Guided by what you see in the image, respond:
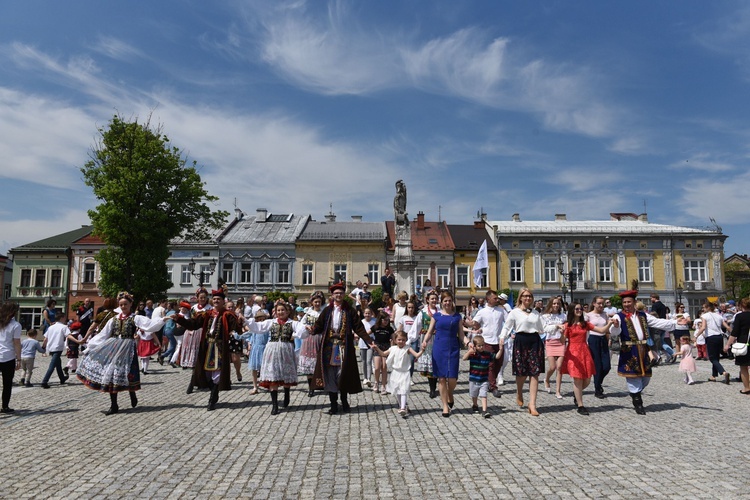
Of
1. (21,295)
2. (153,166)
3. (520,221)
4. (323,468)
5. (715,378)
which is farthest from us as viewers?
(520,221)

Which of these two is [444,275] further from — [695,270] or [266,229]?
[695,270]

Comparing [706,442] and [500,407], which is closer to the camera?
[706,442]

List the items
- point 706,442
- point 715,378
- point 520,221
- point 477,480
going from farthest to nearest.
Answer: point 520,221 → point 715,378 → point 706,442 → point 477,480

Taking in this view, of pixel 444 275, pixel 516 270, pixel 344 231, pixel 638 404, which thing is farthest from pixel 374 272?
pixel 638 404

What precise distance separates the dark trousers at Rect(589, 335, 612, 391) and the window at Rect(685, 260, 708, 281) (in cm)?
4850

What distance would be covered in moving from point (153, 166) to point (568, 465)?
2857cm

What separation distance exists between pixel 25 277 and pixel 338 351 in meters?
53.6

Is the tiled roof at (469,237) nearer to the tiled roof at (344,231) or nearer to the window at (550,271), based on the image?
the window at (550,271)

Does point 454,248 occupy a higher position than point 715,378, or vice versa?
point 454,248

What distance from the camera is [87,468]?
5.74 m

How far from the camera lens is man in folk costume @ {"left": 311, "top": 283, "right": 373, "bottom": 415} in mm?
8812

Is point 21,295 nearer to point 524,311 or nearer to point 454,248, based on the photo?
point 454,248

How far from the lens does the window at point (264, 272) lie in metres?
51.5

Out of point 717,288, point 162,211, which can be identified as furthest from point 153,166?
point 717,288
